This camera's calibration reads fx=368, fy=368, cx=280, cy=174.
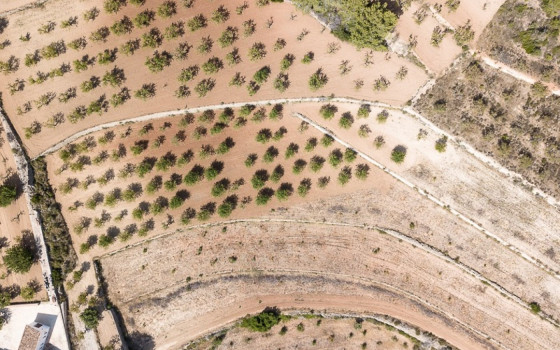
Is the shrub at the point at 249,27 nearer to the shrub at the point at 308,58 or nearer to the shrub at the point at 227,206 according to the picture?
the shrub at the point at 308,58

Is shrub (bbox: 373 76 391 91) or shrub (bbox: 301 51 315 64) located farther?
shrub (bbox: 373 76 391 91)

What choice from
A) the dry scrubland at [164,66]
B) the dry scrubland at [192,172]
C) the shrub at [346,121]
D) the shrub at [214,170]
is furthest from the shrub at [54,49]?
the shrub at [346,121]

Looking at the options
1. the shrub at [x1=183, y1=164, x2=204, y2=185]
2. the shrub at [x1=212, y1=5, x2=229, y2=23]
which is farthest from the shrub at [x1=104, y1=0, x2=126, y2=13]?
the shrub at [x1=183, y1=164, x2=204, y2=185]

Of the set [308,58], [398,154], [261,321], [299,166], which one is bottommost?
[261,321]

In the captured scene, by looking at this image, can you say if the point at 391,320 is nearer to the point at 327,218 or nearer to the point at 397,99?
the point at 327,218

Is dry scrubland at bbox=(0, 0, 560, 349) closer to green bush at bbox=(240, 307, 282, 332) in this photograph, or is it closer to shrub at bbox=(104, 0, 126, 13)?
shrub at bbox=(104, 0, 126, 13)

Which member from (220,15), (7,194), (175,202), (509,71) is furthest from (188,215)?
(509,71)

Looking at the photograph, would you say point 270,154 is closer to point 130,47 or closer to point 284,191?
point 284,191
